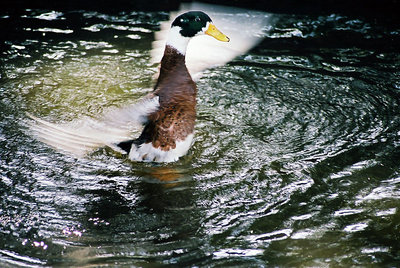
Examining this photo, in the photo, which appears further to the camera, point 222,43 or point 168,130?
point 222,43

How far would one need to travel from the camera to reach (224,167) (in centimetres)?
361

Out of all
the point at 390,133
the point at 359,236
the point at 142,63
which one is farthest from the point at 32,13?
the point at 359,236

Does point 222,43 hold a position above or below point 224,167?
above

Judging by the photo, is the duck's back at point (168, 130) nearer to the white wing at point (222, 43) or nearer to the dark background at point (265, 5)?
the white wing at point (222, 43)

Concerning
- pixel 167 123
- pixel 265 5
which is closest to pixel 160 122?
pixel 167 123

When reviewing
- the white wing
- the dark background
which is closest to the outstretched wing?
the white wing

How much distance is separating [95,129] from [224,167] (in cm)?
122

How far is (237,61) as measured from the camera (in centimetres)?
553

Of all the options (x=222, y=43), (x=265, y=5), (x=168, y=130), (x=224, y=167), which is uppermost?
(x=265, y=5)

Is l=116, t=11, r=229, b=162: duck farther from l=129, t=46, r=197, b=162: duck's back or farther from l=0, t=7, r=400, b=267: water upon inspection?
l=0, t=7, r=400, b=267: water

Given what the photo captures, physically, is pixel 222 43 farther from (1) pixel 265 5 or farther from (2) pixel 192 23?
(2) pixel 192 23

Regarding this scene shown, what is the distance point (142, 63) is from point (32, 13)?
7.59 ft

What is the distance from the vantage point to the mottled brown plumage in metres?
3.64

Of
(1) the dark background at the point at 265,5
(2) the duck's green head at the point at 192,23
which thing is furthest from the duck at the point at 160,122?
(1) the dark background at the point at 265,5
